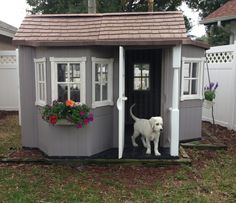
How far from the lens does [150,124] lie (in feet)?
17.4

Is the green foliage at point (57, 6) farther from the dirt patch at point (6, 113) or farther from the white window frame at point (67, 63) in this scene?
the white window frame at point (67, 63)

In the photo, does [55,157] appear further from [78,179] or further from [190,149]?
[190,149]

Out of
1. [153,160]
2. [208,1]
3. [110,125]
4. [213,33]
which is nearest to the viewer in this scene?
[153,160]

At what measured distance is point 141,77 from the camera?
7.88 meters

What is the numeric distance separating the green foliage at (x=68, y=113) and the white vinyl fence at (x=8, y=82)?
20.5 ft

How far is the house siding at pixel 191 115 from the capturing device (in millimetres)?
6297

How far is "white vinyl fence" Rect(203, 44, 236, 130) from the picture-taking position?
763 cm

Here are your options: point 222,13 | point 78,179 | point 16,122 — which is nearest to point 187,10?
point 222,13

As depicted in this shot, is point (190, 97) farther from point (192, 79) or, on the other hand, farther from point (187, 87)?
point (192, 79)

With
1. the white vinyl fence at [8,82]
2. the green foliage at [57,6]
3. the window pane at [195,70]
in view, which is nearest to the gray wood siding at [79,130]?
the window pane at [195,70]

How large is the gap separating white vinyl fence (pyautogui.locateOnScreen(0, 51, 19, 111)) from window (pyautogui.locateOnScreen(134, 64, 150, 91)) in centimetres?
504

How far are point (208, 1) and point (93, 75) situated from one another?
15.8 metres

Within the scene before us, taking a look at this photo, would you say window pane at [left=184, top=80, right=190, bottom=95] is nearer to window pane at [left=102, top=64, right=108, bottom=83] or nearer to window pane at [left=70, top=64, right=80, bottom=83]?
window pane at [left=102, top=64, right=108, bottom=83]

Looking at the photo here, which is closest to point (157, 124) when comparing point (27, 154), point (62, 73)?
point (62, 73)
